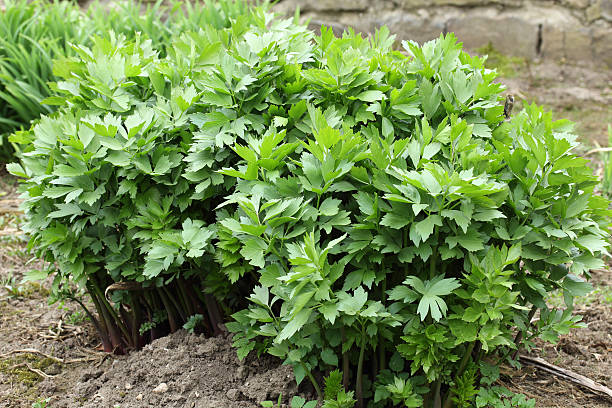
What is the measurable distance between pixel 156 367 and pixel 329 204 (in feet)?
3.17

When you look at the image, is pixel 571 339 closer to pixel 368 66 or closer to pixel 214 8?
pixel 368 66

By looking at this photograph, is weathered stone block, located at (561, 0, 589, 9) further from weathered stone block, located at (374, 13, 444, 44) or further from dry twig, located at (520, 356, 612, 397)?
dry twig, located at (520, 356, 612, 397)

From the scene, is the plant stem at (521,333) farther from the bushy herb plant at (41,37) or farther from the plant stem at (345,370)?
the bushy herb plant at (41,37)

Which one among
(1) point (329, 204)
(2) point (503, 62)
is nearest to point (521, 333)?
(1) point (329, 204)

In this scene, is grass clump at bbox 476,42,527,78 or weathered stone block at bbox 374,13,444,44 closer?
grass clump at bbox 476,42,527,78

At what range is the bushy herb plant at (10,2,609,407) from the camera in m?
1.78

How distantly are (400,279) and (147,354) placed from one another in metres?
1.03

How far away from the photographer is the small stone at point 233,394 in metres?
2.13

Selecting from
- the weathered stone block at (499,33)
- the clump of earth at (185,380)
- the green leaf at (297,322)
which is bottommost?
the weathered stone block at (499,33)

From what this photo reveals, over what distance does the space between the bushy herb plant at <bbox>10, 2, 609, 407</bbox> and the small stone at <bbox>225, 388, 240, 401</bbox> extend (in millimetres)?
163

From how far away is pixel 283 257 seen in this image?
1917 millimetres

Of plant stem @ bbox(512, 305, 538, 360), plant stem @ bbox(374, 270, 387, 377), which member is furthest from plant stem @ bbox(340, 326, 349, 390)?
plant stem @ bbox(512, 305, 538, 360)

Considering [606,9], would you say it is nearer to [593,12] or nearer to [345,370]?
[593,12]

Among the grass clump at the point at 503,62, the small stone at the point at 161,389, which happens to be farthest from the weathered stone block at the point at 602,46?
the small stone at the point at 161,389
